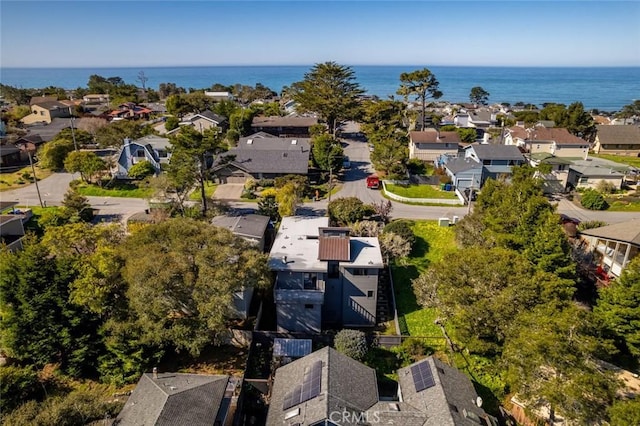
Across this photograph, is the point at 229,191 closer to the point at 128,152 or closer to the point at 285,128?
the point at 128,152

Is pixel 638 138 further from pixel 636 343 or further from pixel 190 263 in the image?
pixel 190 263

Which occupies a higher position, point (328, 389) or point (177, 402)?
point (328, 389)

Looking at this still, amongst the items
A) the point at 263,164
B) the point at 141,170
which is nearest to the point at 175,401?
the point at 263,164

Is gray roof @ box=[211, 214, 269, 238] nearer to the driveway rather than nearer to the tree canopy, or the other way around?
the driveway

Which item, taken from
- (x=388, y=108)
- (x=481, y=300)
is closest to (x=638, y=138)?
(x=388, y=108)

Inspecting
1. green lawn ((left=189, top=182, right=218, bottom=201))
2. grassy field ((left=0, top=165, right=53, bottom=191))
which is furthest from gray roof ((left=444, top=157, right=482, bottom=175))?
grassy field ((left=0, top=165, right=53, bottom=191))
